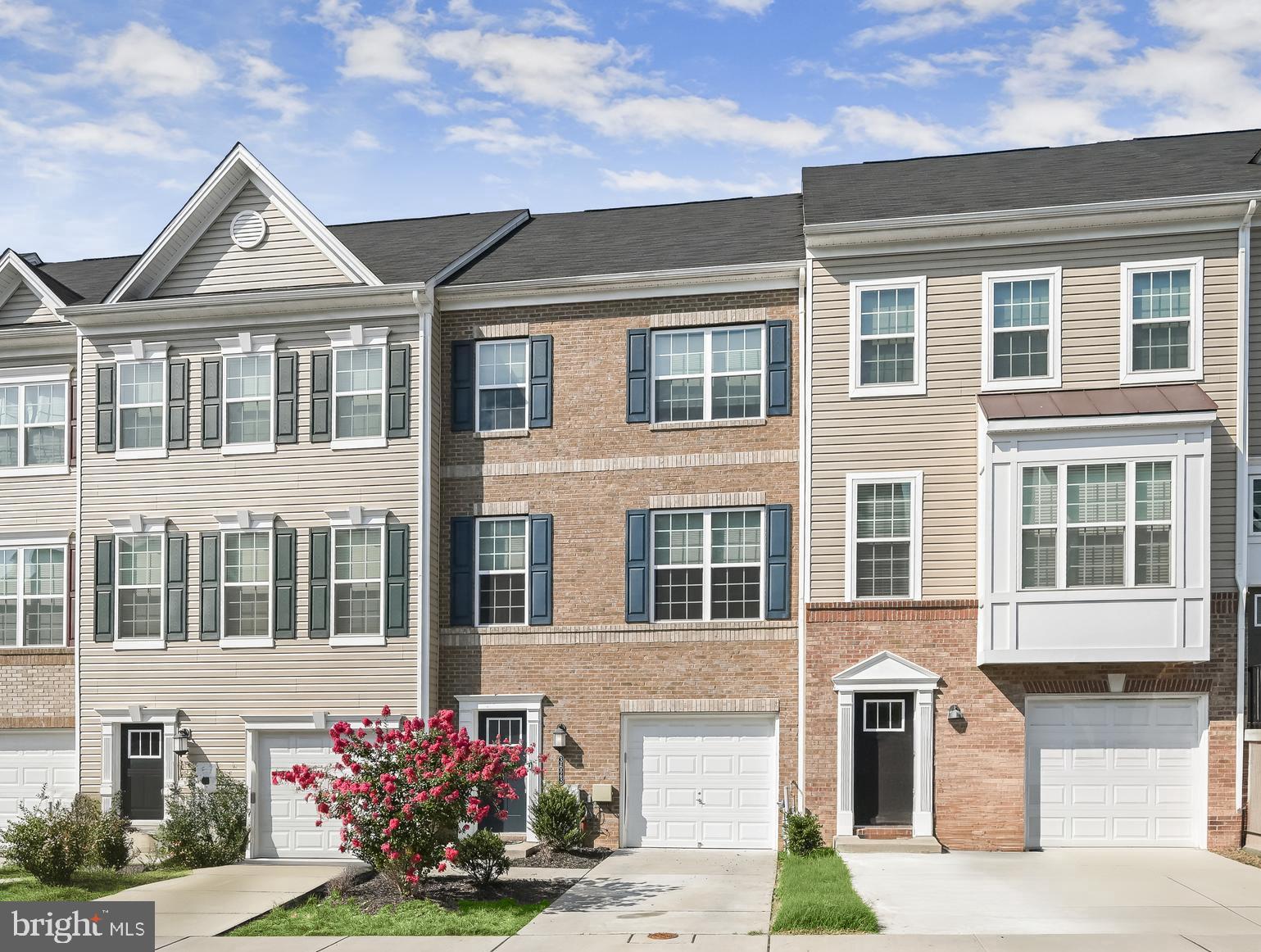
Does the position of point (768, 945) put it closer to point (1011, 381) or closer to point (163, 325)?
point (1011, 381)

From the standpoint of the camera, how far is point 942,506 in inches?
773

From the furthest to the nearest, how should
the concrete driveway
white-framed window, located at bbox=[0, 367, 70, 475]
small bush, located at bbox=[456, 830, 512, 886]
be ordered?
white-framed window, located at bbox=[0, 367, 70, 475], small bush, located at bbox=[456, 830, 512, 886], the concrete driveway

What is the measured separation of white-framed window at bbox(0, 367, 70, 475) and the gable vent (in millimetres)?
4058

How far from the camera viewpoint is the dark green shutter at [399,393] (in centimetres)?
2147

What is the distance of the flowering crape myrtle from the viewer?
1593cm

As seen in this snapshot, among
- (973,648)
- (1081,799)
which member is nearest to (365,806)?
(973,648)

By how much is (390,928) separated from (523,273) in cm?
1110

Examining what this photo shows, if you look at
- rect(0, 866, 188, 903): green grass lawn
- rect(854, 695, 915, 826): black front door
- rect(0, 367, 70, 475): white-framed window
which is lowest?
rect(0, 866, 188, 903): green grass lawn

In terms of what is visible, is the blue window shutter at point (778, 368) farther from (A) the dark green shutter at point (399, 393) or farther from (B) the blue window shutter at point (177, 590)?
(B) the blue window shutter at point (177, 590)

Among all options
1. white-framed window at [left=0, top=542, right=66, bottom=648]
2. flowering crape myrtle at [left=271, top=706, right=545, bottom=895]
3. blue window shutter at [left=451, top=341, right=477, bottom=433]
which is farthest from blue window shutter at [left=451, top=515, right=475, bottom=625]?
white-framed window at [left=0, top=542, right=66, bottom=648]

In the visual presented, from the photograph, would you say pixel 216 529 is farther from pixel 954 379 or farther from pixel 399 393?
pixel 954 379

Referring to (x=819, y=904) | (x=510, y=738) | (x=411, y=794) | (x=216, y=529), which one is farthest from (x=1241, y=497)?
(x=216, y=529)

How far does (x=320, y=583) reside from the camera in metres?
21.7

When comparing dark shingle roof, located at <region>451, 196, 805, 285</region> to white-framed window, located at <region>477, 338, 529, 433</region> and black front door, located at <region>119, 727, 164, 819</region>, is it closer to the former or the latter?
white-framed window, located at <region>477, 338, 529, 433</region>
